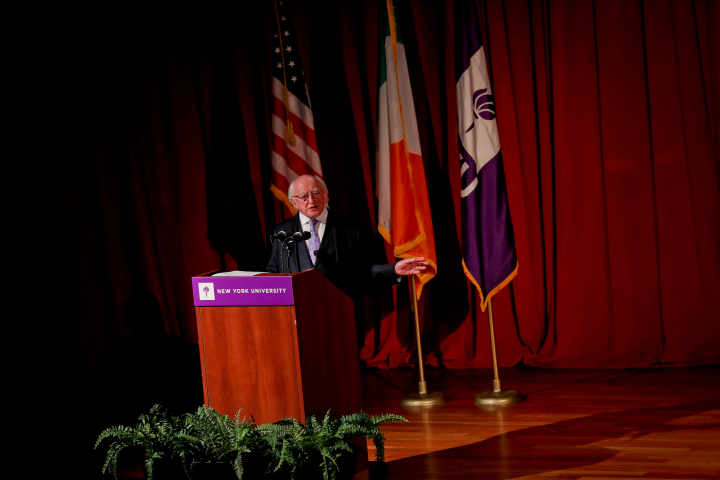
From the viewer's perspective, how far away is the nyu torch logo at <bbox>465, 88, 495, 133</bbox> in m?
4.30

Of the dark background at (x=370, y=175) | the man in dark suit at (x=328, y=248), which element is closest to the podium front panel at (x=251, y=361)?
the man in dark suit at (x=328, y=248)

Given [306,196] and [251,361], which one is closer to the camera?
[251,361]

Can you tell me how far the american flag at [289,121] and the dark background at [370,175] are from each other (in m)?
0.43

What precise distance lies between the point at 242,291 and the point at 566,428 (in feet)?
6.40

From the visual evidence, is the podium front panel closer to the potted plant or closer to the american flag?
the potted plant

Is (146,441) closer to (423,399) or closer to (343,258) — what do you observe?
(343,258)

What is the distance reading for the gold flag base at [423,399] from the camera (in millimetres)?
4383

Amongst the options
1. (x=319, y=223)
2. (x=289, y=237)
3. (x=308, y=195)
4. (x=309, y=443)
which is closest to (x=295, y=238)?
(x=289, y=237)

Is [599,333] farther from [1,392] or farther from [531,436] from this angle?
[1,392]

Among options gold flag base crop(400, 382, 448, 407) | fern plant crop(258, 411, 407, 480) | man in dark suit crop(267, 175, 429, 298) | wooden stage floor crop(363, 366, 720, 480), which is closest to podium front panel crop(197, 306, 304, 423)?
fern plant crop(258, 411, 407, 480)

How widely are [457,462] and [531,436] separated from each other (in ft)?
1.65

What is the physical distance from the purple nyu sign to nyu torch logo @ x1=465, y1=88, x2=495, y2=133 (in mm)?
2163

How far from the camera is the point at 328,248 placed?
4.02 meters

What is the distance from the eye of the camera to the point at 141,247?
19.3 ft
